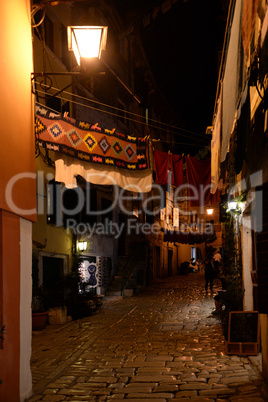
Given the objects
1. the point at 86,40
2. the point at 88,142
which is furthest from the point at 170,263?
the point at 86,40

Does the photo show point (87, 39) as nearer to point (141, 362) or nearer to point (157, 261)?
point (141, 362)

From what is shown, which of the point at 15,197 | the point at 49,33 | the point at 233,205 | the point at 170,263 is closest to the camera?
the point at 15,197

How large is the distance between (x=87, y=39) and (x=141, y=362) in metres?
6.78

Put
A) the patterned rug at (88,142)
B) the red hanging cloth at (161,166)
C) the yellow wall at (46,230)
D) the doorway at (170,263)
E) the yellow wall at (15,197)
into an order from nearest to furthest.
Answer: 1. the yellow wall at (15,197)
2. the patterned rug at (88,142)
3. the red hanging cloth at (161,166)
4. the yellow wall at (46,230)
5. the doorway at (170,263)

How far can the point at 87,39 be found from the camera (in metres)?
7.73

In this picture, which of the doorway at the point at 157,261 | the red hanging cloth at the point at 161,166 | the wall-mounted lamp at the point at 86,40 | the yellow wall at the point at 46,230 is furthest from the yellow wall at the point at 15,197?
the doorway at the point at 157,261

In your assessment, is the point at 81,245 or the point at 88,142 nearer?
the point at 88,142

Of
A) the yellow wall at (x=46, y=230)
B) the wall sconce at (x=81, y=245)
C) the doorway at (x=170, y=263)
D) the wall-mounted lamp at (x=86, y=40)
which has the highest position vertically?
the wall-mounted lamp at (x=86, y=40)

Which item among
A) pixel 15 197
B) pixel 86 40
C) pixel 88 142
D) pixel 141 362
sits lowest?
pixel 141 362

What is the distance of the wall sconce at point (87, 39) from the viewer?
25.1 ft

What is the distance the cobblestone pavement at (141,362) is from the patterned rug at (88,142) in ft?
15.7

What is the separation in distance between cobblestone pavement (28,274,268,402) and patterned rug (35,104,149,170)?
4789 mm

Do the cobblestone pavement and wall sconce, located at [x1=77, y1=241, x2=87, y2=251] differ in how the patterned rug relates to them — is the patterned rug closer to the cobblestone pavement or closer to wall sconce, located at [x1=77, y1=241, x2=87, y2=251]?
the cobblestone pavement

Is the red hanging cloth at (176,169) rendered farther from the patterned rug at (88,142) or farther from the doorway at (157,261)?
the doorway at (157,261)
